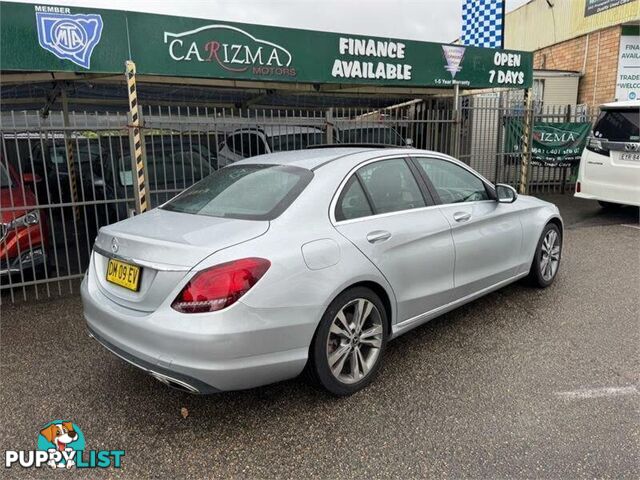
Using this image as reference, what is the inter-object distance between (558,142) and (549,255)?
22.4 ft

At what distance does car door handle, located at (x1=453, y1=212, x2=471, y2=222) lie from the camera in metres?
3.83

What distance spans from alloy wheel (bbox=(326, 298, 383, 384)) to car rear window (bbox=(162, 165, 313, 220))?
0.76 m

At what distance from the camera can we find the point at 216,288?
2498mm

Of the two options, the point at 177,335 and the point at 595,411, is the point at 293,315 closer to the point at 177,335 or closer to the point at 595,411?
the point at 177,335

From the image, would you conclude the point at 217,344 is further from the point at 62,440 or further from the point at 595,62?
the point at 595,62

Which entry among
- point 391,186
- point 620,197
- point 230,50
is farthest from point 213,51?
point 620,197

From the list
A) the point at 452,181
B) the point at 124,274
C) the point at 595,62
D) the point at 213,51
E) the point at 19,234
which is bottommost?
the point at 19,234

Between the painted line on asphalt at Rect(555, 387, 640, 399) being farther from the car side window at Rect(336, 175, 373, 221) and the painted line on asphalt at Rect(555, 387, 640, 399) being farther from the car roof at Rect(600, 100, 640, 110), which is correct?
the car roof at Rect(600, 100, 640, 110)

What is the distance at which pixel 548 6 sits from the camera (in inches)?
595

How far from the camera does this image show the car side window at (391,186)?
3.42 metres

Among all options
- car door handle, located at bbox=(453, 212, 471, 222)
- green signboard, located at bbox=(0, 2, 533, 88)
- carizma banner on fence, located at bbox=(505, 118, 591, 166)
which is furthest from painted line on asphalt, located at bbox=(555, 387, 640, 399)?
carizma banner on fence, located at bbox=(505, 118, 591, 166)

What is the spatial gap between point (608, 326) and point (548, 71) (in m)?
11.2

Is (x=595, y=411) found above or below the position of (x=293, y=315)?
below

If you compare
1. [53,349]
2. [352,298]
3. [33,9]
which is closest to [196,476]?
[352,298]
